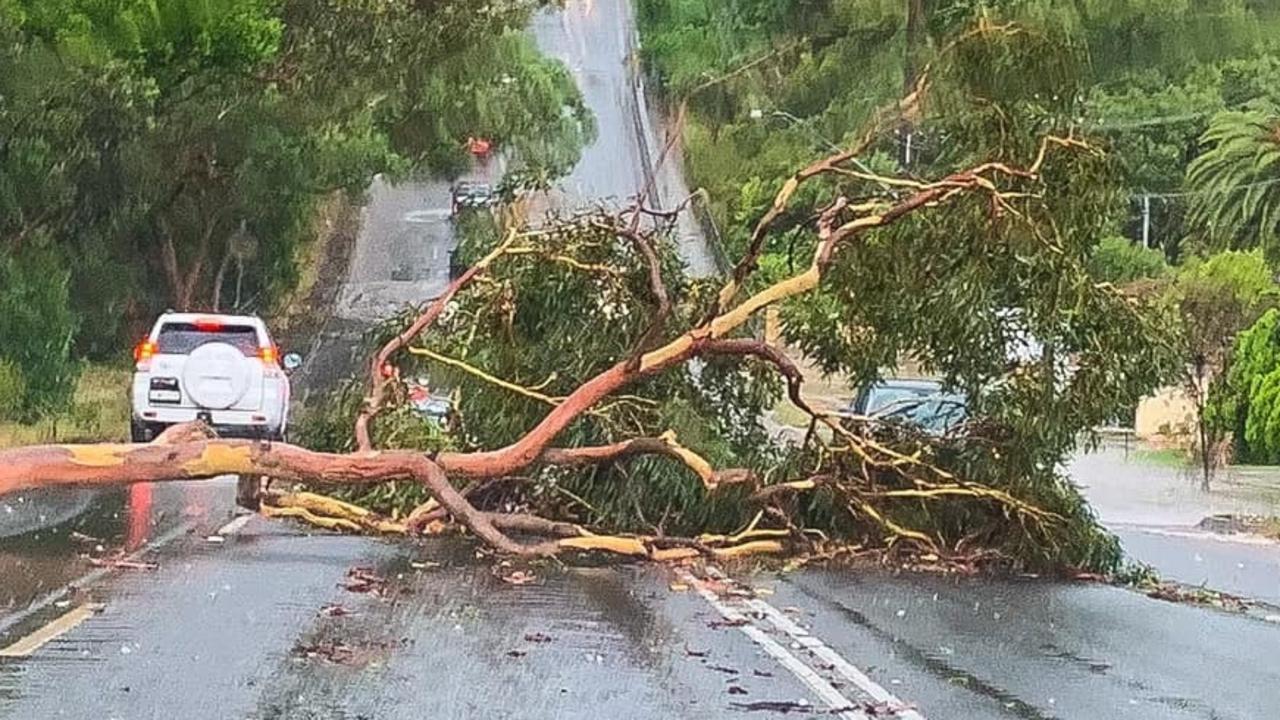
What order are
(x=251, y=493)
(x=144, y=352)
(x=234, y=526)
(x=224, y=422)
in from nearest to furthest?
(x=234, y=526) → (x=251, y=493) → (x=224, y=422) → (x=144, y=352)

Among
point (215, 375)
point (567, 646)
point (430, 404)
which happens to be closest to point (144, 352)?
point (215, 375)

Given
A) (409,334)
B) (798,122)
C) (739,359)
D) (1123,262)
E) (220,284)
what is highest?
(798,122)

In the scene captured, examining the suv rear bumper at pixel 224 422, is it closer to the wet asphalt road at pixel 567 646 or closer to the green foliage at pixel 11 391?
the green foliage at pixel 11 391

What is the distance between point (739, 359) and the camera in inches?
401

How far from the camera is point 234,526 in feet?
32.6

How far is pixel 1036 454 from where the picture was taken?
9727 mm

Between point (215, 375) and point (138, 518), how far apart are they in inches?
84.1

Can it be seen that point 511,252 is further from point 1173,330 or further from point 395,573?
point 1173,330

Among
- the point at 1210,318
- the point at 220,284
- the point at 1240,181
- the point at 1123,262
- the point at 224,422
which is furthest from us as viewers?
the point at 1240,181

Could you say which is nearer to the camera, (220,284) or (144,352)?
(144,352)

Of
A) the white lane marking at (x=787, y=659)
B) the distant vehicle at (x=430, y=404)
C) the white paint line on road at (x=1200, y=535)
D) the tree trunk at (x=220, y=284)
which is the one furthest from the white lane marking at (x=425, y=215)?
the white lane marking at (x=787, y=659)

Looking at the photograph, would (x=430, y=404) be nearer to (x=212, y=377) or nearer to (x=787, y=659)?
(x=212, y=377)

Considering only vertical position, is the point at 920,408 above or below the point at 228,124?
below

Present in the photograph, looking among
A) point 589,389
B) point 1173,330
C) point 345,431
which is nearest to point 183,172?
point 345,431
